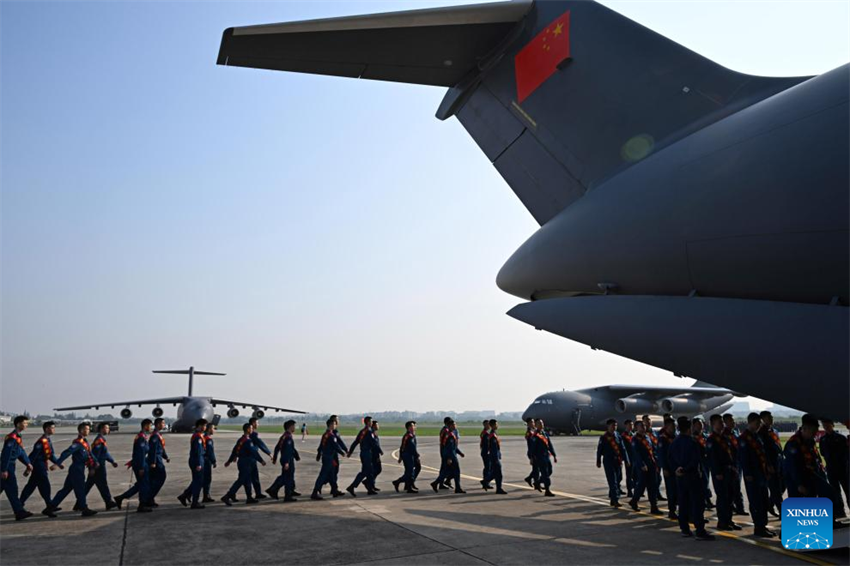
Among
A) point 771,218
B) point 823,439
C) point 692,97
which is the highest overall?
point 692,97

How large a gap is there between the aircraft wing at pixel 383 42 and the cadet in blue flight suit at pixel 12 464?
232 inches

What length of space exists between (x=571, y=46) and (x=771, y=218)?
11.5 ft

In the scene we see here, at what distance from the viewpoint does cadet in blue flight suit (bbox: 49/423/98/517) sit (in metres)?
8.56

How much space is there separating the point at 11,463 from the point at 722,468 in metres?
9.26

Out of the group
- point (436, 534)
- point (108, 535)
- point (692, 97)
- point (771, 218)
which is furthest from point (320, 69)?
point (108, 535)

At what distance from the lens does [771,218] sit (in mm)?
4523

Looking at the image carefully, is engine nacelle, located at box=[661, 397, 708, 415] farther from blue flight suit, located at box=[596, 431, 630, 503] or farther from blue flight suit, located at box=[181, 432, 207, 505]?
blue flight suit, located at box=[181, 432, 207, 505]

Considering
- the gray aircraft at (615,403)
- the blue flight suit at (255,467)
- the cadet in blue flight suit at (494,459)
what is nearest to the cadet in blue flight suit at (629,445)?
the cadet in blue flight suit at (494,459)

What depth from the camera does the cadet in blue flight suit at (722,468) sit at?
24.2 feet

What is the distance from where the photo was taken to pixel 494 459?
10586 mm

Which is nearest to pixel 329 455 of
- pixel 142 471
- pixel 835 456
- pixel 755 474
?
pixel 142 471

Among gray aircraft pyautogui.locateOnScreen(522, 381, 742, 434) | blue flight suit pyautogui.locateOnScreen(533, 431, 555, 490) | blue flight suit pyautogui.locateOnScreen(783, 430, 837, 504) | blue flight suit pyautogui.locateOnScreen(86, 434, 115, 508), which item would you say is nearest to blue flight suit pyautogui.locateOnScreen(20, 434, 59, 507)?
blue flight suit pyautogui.locateOnScreen(86, 434, 115, 508)

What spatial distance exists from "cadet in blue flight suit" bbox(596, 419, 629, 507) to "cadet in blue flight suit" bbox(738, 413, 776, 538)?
2.11 metres

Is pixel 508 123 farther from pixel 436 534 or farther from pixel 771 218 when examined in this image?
pixel 436 534
